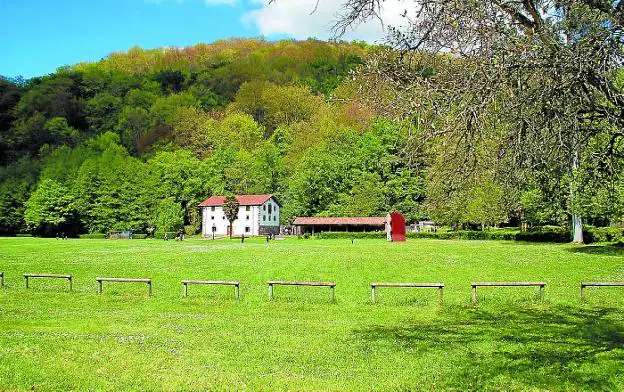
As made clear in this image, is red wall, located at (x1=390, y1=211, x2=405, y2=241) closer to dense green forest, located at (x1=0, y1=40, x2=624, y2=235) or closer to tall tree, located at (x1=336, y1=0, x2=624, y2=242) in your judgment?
dense green forest, located at (x1=0, y1=40, x2=624, y2=235)

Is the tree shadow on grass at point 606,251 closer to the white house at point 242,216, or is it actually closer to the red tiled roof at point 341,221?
the red tiled roof at point 341,221

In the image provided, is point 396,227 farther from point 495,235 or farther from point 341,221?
point 341,221

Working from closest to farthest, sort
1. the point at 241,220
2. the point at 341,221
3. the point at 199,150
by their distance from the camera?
the point at 341,221 < the point at 241,220 < the point at 199,150

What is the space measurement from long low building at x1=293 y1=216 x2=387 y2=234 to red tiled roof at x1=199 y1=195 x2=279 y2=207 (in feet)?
31.6

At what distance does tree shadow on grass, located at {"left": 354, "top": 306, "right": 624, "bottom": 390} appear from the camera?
9367 millimetres

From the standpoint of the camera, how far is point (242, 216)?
344 feet

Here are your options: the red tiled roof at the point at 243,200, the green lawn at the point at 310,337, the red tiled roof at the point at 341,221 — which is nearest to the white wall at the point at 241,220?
the red tiled roof at the point at 243,200

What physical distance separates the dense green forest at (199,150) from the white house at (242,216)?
335 centimetres

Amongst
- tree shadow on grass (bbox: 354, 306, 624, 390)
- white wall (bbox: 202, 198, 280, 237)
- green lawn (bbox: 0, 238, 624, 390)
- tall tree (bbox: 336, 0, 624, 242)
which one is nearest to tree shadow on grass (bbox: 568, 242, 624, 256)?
green lawn (bbox: 0, 238, 624, 390)

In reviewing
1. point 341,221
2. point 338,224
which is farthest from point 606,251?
point 338,224

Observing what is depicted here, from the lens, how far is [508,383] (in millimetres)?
9164

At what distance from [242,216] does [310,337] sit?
304ft

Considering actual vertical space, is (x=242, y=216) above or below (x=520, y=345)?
above

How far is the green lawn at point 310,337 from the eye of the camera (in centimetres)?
940
